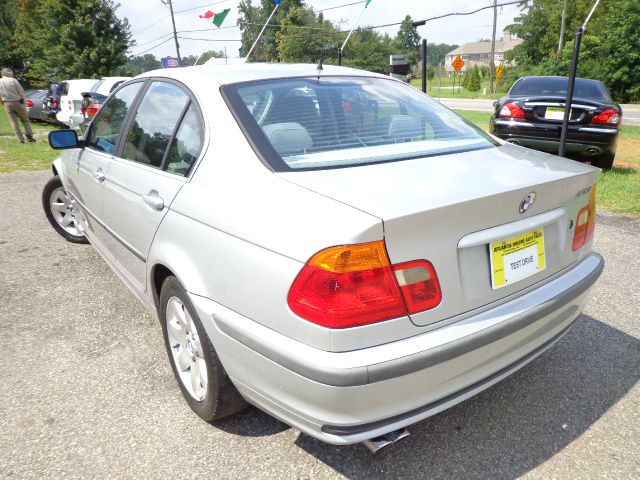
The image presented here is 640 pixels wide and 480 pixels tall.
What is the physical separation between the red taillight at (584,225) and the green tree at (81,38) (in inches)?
1263

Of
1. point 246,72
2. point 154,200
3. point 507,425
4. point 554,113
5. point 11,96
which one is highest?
point 246,72

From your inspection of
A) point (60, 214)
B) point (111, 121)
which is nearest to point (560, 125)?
point (111, 121)

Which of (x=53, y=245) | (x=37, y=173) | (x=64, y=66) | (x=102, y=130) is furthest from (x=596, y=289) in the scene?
(x=64, y=66)

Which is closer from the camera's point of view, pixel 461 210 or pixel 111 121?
pixel 461 210

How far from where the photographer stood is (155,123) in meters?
2.56

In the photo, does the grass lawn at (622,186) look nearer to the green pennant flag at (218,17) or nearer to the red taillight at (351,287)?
the red taillight at (351,287)

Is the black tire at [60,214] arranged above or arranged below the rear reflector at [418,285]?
below

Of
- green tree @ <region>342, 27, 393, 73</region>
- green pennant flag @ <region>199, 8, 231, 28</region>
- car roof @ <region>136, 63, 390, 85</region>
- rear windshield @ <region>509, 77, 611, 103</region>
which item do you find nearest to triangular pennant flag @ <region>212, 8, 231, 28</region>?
green pennant flag @ <region>199, 8, 231, 28</region>

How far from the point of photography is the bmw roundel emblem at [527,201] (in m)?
1.76

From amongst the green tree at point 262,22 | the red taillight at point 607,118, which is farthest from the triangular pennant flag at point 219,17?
the green tree at point 262,22

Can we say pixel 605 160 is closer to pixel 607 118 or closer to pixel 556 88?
pixel 607 118

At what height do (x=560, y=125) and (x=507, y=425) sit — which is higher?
(x=560, y=125)

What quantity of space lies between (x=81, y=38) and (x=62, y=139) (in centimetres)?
3060

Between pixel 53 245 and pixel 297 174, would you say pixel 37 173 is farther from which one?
pixel 297 174
